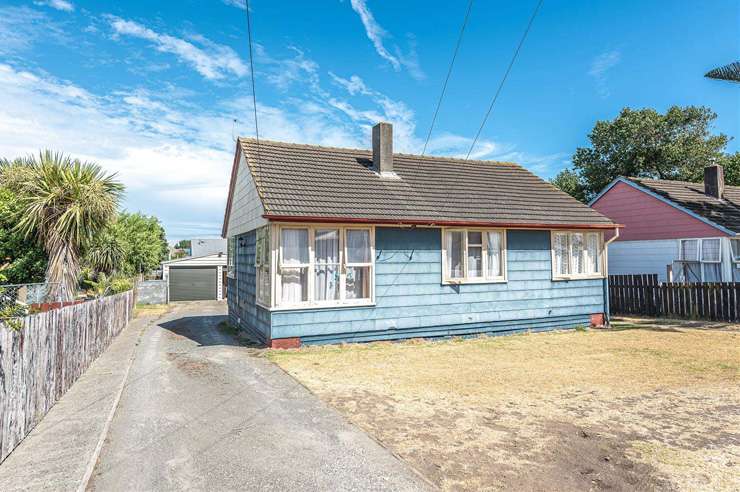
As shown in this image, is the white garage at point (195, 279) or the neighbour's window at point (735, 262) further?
the white garage at point (195, 279)

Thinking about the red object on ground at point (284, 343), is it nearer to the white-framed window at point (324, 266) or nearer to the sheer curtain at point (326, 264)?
the white-framed window at point (324, 266)

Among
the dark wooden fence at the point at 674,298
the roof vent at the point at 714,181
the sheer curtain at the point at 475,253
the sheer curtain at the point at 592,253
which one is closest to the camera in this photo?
the sheer curtain at the point at 475,253

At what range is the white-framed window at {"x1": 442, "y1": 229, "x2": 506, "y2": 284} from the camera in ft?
40.6

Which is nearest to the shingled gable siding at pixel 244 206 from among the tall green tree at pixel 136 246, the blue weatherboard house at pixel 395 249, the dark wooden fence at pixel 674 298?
the blue weatherboard house at pixel 395 249

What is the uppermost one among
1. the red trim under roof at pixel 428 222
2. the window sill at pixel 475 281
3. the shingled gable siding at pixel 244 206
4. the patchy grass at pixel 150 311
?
the shingled gable siding at pixel 244 206

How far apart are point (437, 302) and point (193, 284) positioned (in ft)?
84.8

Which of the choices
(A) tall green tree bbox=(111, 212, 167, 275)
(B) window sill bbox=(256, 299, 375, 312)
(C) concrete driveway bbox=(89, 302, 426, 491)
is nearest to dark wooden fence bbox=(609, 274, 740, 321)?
(B) window sill bbox=(256, 299, 375, 312)

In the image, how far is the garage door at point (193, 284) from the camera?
33.2 meters

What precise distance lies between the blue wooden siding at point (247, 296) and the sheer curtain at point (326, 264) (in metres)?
1.37

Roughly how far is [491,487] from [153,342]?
Result: 11285 mm

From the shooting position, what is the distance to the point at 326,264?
36.3 ft

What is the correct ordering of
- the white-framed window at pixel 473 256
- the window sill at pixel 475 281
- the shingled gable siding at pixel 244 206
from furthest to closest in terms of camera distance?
the white-framed window at pixel 473 256, the window sill at pixel 475 281, the shingled gable siding at pixel 244 206

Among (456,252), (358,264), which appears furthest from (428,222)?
(358,264)

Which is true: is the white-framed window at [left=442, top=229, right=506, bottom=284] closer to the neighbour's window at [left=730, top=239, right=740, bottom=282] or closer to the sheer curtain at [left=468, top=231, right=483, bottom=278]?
the sheer curtain at [left=468, top=231, right=483, bottom=278]
